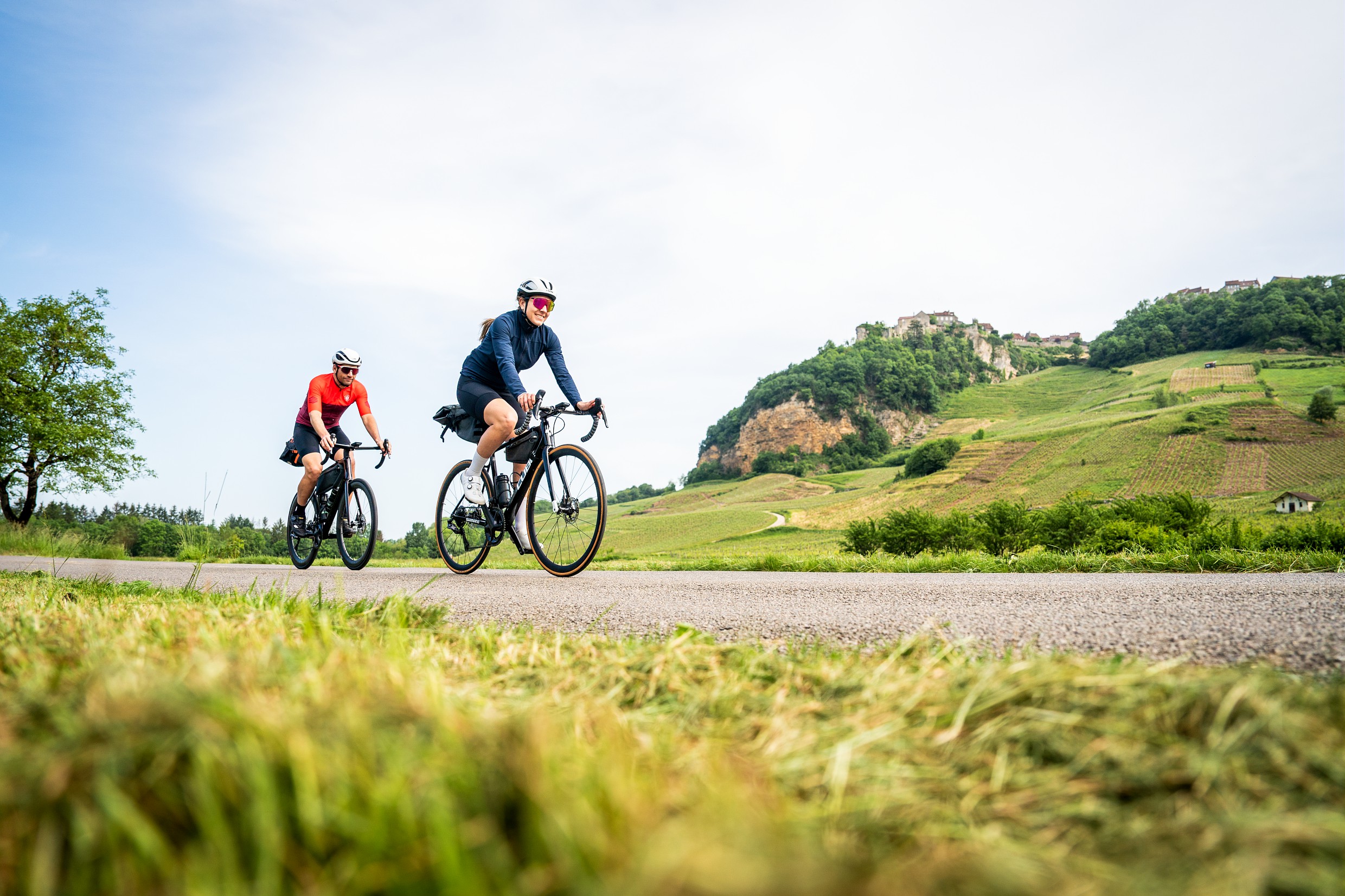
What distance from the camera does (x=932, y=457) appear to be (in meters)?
77.8

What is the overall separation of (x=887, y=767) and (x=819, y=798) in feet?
0.45

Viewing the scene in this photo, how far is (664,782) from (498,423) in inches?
231

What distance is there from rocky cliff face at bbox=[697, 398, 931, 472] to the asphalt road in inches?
5070

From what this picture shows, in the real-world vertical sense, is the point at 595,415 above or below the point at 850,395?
below

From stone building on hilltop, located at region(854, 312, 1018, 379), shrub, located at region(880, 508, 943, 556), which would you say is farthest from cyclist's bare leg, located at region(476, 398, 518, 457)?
stone building on hilltop, located at region(854, 312, 1018, 379)

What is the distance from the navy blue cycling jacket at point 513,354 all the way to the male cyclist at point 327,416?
7.69ft

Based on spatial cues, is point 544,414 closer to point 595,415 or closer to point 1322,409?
point 595,415

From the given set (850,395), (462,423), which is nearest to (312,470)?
(462,423)

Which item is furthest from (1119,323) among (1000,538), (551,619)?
(551,619)

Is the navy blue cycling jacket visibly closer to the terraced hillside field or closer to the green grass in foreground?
the green grass in foreground

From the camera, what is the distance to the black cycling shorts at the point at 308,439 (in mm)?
8742

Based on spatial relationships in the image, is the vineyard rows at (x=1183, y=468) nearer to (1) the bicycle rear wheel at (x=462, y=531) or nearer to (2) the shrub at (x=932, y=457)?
(2) the shrub at (x=932, y=457)

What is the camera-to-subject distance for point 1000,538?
15.6m

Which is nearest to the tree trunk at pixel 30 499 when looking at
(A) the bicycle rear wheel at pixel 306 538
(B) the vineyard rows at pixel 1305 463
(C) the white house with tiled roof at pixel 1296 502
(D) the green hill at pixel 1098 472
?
(D) the green hill at pixel 1098 472
